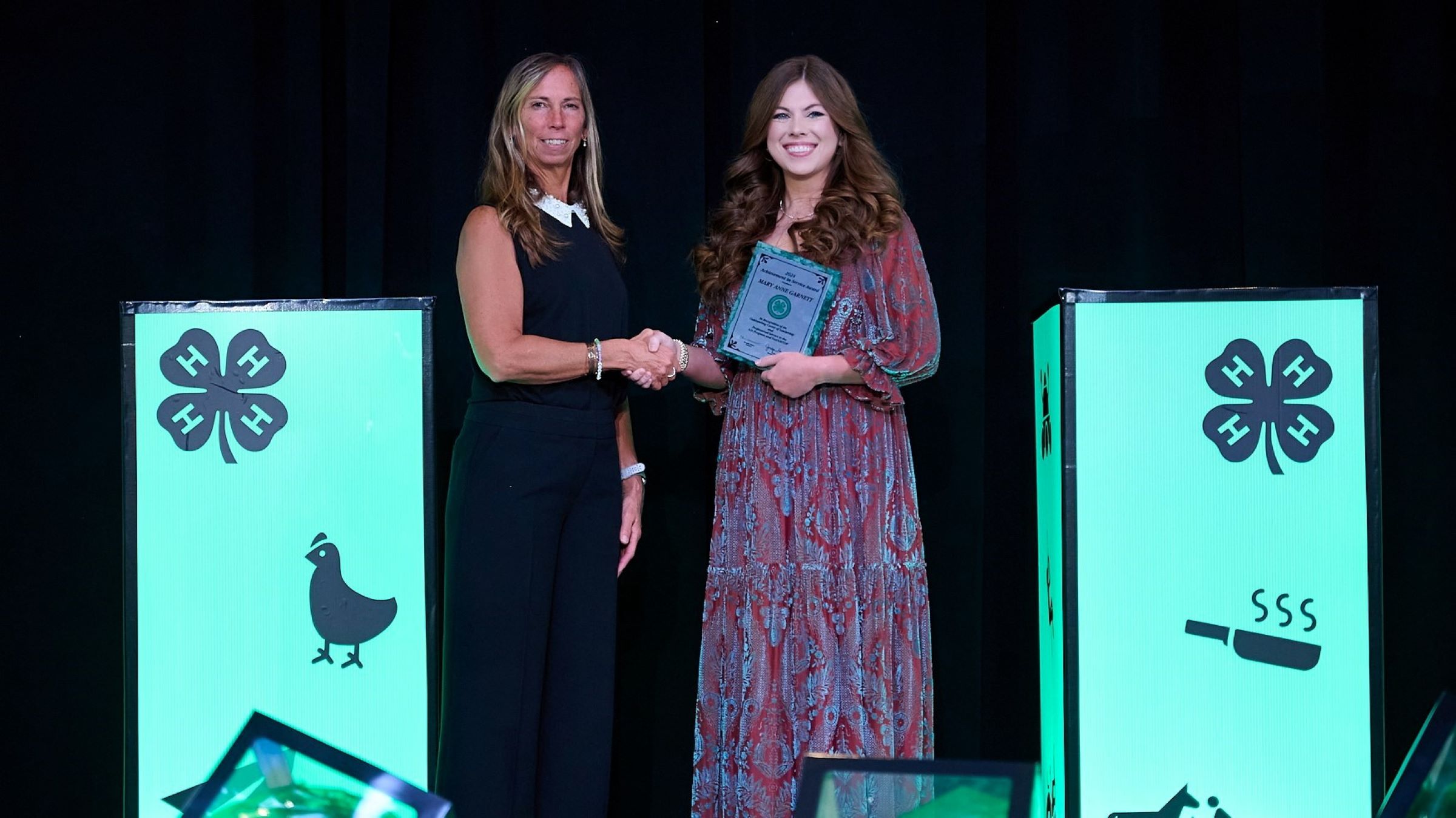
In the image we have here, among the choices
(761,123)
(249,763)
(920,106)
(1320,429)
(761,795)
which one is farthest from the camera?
(920,106)

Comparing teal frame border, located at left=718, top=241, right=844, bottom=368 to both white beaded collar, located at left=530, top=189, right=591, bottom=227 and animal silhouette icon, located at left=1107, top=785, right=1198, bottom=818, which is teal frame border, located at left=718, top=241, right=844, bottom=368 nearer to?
white beaded collar, located at left=530, top=189, right=591, bottom=227

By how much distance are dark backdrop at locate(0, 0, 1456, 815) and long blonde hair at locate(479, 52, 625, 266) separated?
631 millimetres

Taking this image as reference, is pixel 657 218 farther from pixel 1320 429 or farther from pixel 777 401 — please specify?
pixel 1320 429

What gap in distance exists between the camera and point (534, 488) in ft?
7.47

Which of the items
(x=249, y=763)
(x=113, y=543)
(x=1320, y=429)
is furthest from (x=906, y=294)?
(x=113, y=543)

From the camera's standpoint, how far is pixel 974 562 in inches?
126

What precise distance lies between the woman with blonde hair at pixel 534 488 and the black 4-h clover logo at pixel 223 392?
39 centimetres

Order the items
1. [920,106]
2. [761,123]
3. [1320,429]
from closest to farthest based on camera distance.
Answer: [1320,429] → [761,123] → [920,106]

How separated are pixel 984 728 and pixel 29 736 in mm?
2434

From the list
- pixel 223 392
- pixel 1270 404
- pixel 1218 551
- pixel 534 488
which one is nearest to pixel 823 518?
pixel 534 488

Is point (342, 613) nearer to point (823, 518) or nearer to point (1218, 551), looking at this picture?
point (823, 518)

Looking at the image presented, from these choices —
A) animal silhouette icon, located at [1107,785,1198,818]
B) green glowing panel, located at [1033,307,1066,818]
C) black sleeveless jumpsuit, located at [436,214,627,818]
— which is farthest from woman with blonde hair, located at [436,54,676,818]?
animal silhouette icon, located at [1107,785,1198,818]

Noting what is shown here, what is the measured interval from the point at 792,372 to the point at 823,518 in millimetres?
291

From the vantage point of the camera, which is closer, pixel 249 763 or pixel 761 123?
pixel 249 763
